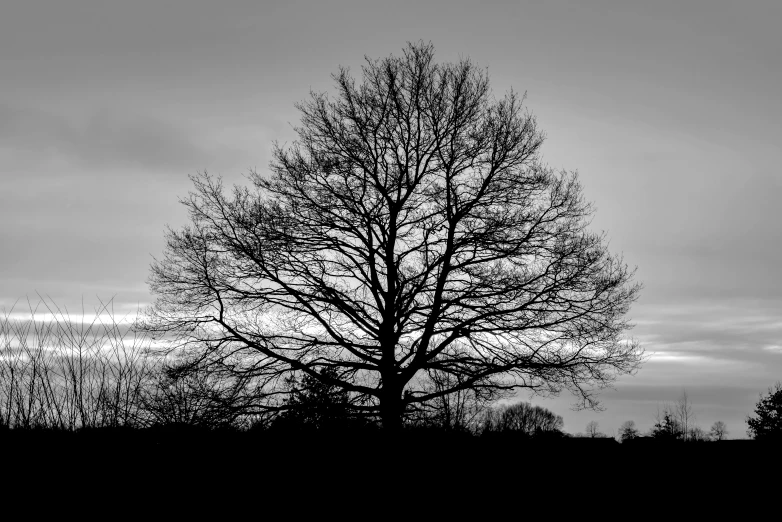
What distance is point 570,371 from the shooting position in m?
14.4

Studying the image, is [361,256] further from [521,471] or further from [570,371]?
[521,471]

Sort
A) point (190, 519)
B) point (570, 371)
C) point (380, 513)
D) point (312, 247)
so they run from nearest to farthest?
point (190, 519) < point (380, 513) < point (570, 371) < point (312, 247)

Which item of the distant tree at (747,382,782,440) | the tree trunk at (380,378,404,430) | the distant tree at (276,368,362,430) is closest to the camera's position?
the distant tree at (276,368,362,430)

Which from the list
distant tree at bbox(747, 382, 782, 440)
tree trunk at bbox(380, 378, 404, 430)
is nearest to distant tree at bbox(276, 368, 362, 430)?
tree trunk at bbox(380, 378, 404, 430)

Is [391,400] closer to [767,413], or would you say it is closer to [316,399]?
[316,399]

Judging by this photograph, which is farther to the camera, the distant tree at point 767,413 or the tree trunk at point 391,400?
the distant tree at point 767,413

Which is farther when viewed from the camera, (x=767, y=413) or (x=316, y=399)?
(x=767, y=413)

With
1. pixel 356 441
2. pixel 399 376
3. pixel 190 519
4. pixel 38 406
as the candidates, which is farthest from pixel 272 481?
pixel 399 376

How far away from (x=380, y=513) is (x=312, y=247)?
10.6 metres

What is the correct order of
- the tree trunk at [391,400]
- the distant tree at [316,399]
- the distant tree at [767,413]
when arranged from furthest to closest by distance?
the distant tree at [767,413]
the tree trunk at [391,400]
the distant tree at [316,399]

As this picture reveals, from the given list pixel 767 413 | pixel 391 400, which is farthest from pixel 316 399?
pixel 767 413

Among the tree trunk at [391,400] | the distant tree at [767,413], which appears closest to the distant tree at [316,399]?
the tree trunk at [391,400]

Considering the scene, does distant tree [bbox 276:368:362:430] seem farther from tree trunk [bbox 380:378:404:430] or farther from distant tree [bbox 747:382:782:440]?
distant tree [bbox 747:382:782:440]

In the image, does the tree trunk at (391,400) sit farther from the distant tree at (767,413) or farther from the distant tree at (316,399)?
the distant tree at (767,413)
